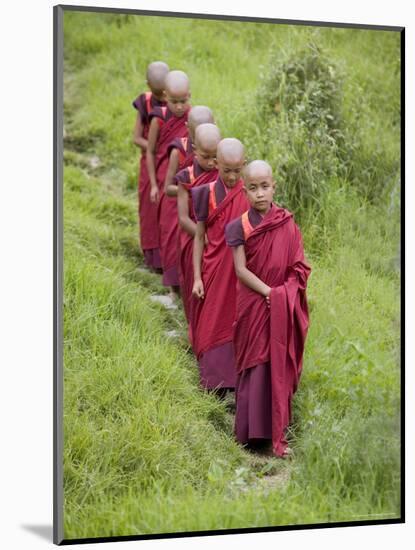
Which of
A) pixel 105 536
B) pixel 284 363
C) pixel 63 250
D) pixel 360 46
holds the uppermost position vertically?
pixel 360 46

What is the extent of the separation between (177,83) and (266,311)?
4.95ft

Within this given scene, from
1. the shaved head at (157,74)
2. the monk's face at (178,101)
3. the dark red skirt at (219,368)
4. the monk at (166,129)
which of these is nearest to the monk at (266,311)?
the dark red skirt at (219,368)

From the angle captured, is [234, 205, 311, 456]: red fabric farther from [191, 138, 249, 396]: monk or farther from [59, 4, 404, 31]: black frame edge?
[59, 4, 404, 31]: black frame edge

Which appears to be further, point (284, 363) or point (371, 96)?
point (371, 96)

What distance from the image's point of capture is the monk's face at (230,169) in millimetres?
7109

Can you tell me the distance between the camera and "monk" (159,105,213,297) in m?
7.84

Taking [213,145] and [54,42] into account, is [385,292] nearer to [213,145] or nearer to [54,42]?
[213,145]

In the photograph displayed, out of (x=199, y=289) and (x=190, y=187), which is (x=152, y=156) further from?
(x=199, y=289)

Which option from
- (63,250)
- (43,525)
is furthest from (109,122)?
(43,525)

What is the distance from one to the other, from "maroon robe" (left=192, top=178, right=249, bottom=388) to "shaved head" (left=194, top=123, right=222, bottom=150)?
7.6 inches

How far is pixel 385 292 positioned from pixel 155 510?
168 centimetres

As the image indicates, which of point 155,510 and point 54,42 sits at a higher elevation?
point 54,42

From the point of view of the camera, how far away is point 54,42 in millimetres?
6734

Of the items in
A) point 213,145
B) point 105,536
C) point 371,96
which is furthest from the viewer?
point 371,96
